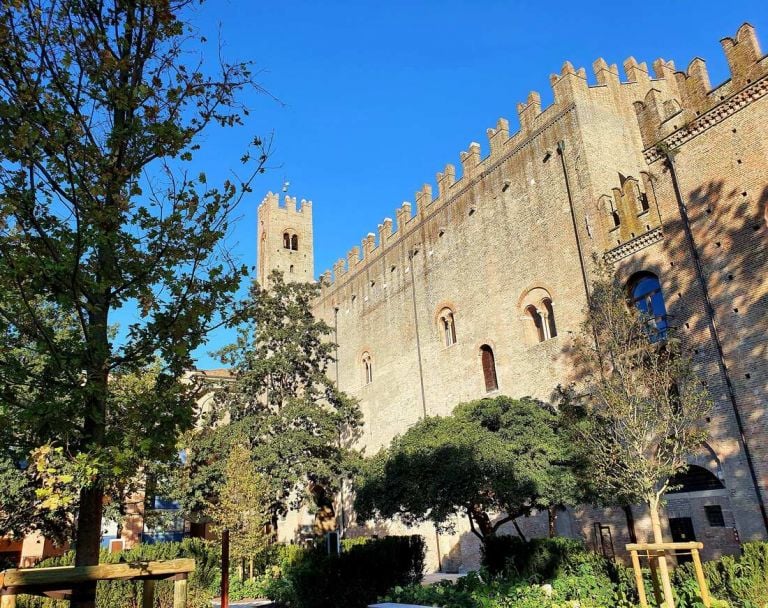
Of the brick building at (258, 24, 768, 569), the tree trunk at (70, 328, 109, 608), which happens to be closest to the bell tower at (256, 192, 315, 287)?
the brick building at (258, 24, 768, 569)

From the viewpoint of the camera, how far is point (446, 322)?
23531 mm

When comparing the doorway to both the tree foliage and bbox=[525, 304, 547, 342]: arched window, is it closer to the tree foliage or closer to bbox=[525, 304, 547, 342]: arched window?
the tree foliage

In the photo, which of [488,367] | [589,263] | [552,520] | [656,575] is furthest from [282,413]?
[656,575]

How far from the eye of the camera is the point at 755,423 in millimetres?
12148

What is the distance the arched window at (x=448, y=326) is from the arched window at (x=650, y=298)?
8231 mm

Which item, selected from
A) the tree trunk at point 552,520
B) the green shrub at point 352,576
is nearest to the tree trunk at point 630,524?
the tree trunk at point 552,520

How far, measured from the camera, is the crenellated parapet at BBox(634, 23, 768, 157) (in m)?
13.4

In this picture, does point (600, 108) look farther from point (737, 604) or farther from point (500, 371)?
point (737, 604)

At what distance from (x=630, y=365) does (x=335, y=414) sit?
49.4ft

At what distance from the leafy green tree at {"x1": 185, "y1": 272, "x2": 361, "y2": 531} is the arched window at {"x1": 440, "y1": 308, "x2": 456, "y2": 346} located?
552cm

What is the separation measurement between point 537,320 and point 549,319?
67 cm

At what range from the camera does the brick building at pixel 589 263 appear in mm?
12766

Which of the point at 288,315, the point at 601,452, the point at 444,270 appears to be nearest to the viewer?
the point at 601,452

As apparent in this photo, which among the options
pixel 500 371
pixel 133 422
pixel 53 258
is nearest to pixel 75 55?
pixel 53 258
